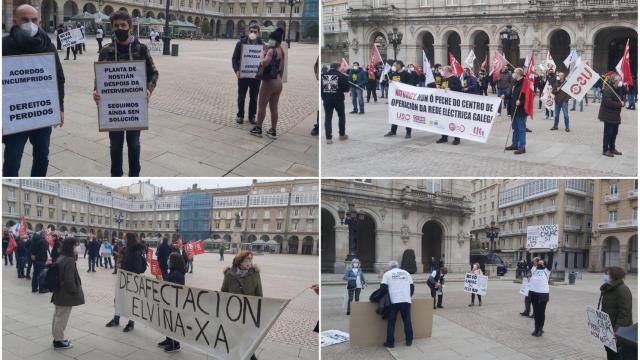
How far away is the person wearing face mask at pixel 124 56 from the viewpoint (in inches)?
260

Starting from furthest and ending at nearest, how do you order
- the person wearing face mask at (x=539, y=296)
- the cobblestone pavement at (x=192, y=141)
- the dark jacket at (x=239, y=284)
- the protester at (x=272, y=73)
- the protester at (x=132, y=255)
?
the protester at (x=272, y=73) < the cobblestone pavement at (x=192, y=141) < the person wearing face mask at (x=539, y=296) < the protester at (x=132, y=255) < the dark jacket at (x=239, y=284)

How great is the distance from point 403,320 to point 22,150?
5.18 metres

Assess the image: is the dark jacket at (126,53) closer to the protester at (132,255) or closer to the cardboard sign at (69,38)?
the protester at (132,255)

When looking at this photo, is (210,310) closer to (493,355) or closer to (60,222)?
(493,355)

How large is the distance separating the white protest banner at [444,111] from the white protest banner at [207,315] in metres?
8.15

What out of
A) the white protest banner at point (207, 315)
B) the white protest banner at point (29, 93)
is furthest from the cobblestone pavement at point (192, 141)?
the white protest banner at point (207, 315)

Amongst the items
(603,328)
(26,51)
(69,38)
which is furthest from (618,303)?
(69,38)

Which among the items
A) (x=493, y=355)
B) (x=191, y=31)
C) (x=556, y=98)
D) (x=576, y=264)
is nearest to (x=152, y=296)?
(x=493, y=355)

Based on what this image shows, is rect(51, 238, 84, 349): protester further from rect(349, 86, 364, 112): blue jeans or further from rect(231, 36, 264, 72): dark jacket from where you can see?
rect(349, 86, 364, 112): blue jeans

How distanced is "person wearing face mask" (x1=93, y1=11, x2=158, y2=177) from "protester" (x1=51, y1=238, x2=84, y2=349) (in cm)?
122

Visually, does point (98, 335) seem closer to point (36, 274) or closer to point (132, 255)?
point (132, 255)

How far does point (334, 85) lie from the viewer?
11.7 meters

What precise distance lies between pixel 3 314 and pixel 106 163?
2.68 meters

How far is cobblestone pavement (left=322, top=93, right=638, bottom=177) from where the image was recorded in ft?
34.4
